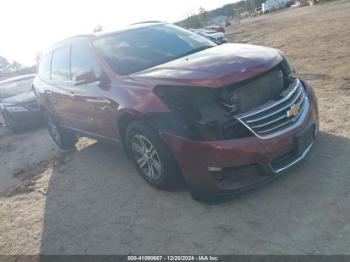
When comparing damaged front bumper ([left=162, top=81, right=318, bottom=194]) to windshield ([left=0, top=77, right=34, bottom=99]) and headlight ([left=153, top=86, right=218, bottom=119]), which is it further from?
windshield ([left=0, top=77, right=34, bottom=99])

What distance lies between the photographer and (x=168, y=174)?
14.4 feet

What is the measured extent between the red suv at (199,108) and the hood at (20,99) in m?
5.81

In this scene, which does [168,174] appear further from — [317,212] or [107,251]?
[317,212]

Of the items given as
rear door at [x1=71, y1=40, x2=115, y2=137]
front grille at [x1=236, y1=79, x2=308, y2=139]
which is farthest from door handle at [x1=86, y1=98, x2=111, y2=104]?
front grille at [x1=236, y1=79, x2=308, y2=139]

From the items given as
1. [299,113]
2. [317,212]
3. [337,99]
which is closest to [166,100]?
[299,113]

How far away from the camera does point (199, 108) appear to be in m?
3.87

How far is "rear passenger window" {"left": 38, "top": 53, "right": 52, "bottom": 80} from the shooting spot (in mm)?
7441

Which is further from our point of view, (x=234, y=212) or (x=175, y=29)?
(x=175, y=29)

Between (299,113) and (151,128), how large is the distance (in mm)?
1573

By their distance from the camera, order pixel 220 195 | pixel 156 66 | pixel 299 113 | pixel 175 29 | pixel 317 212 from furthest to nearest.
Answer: pixel 175 29, pixel 156 66, pixel 299 113, pixel 220 195, pixel 317 212

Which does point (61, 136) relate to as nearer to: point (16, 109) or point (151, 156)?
point (151, 156)

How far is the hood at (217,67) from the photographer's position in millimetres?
3932

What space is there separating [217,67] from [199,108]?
529 mm

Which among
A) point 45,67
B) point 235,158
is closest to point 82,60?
point 45,67
